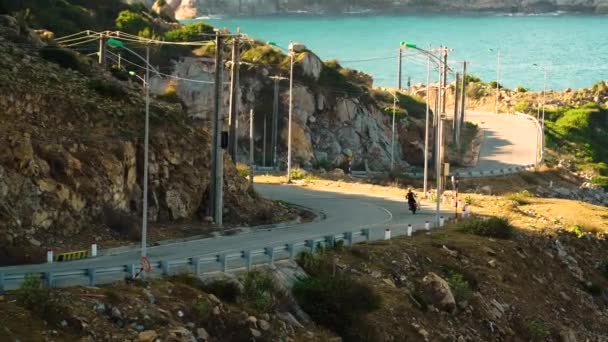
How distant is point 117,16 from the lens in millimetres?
78312

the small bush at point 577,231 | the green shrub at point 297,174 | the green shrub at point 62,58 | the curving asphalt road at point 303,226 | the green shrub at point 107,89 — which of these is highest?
the green shrub at point 62,58

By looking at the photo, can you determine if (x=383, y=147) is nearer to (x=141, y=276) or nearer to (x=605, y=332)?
(x=605, y=332)

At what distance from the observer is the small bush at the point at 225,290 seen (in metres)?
26.6

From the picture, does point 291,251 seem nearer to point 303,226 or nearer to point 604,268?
point 303,226

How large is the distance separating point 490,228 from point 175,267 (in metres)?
14.7

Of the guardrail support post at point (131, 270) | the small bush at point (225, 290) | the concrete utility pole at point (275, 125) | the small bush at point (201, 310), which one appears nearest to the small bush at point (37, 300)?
the guardrail support post at point (131, 270)

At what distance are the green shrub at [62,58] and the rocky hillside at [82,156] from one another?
3cm

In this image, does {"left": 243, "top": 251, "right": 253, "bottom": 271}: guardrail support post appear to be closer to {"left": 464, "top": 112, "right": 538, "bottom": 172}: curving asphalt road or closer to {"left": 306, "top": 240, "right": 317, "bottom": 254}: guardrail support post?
{"left": 306, "top": 240, "right": 317, "bottom": 254}: guardrail support post

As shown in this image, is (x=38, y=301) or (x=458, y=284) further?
(x=458, y=284)

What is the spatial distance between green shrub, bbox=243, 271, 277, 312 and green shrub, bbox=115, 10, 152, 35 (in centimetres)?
5012

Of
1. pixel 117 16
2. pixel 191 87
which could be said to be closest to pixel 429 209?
pixel 191 87

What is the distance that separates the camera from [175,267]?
27641 millimetres

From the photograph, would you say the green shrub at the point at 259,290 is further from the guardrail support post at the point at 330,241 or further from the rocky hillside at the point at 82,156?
the rocky hillside at the point at 82,156

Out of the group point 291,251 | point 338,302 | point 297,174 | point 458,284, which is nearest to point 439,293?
point 458,284
